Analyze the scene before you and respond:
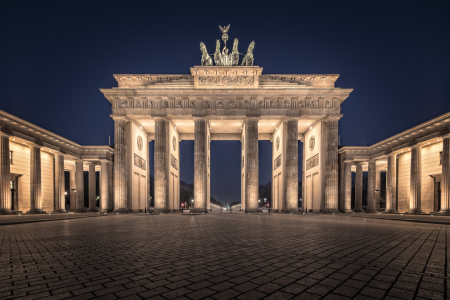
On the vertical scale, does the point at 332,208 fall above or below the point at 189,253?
below

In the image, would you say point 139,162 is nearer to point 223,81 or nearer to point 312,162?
point 223,81

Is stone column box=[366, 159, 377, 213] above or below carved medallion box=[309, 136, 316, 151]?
below

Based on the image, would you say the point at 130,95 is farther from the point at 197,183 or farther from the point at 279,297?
the point at 279,297

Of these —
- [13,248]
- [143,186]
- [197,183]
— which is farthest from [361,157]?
[13,248]

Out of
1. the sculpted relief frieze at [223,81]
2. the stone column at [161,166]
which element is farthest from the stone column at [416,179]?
the stone column at [161,166]

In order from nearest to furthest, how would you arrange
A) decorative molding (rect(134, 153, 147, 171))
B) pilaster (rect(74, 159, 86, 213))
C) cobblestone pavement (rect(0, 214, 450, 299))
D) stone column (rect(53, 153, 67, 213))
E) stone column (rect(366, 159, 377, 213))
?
cobblestone pavement (rect(0, 214, 450, 299))
stone column (rect(53, 153, 67, 213))
stone column (rect(366, 159, 377, 213))
decorative molding (rect(134, 153, 147, 171))
pilaster (rect(74, 159, 86, 213))

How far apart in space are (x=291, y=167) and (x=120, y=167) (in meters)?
22.2

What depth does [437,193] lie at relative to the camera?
28578 millimetres

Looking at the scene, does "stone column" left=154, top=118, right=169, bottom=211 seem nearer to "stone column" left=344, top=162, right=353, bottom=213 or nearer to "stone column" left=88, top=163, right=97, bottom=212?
"stone column" left=88, top=163, right=97, bottom=212

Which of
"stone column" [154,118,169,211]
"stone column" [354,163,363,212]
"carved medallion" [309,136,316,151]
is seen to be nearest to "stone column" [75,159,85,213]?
"stone column" [154,118,169,211]

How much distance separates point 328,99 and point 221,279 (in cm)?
3229

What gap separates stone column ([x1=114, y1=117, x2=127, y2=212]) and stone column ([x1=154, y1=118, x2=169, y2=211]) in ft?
13.4

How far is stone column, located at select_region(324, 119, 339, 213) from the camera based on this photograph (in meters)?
30.1

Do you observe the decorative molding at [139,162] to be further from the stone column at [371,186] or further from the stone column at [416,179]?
the stone column at [416,179]
